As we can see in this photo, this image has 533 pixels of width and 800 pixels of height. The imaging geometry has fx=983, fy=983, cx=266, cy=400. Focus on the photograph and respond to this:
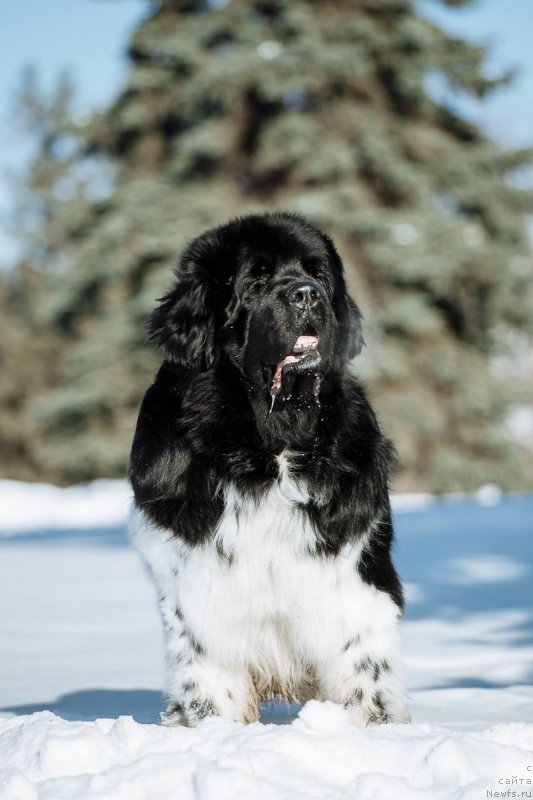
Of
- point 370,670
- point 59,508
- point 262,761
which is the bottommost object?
point 262,761

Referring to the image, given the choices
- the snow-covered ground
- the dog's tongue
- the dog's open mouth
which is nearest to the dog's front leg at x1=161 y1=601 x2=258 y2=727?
the snow-covered ground

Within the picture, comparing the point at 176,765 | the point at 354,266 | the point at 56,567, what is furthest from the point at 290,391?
the point at 354,266

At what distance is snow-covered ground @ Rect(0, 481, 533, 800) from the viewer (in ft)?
6.96

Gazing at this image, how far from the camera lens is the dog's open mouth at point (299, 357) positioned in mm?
3150

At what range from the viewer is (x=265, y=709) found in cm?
371

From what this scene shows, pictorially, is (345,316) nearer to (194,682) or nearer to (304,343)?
(304,343)

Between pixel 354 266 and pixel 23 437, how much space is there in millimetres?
10725

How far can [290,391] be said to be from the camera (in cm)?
316

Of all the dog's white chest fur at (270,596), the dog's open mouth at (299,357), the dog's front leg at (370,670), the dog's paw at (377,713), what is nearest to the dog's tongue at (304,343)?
the dog's open mouth at (299,357)

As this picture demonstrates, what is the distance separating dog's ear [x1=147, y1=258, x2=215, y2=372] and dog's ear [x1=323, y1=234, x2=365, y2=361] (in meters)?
0.46

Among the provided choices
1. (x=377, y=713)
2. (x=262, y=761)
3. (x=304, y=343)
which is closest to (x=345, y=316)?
(x=304, y=343)

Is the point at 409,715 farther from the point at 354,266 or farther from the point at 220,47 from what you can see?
the point at 220,47

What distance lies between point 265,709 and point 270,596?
941mm

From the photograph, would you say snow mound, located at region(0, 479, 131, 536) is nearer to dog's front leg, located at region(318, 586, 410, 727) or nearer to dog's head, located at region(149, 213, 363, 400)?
dog's head, located at region(149, 213, 363, 400)
